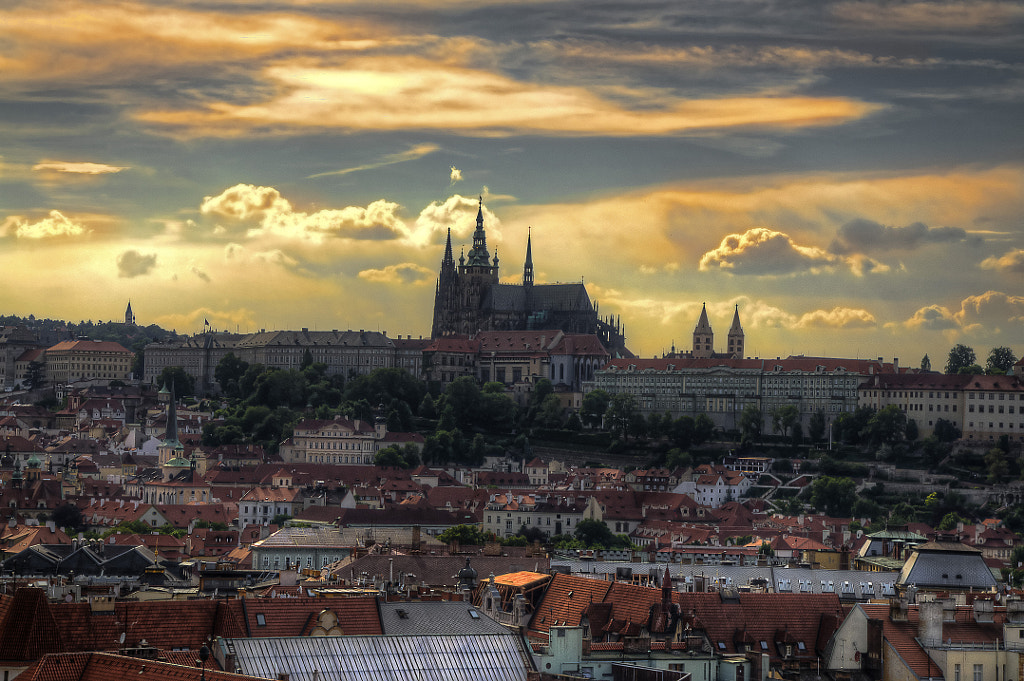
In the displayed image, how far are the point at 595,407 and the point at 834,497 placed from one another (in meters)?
39.2

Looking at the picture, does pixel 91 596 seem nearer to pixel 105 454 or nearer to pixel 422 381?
pixel 105 454

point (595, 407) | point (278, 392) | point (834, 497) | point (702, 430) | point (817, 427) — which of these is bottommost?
point (834, 497)

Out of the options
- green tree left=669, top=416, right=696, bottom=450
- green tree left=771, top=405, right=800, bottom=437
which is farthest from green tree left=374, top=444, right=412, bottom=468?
green tree left=771, top=405, right=800, bottom=437

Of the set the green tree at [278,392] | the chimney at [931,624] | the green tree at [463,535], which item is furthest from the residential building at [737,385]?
the chimney at [931,624]

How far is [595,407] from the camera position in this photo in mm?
181000

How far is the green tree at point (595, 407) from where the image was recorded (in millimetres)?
181000

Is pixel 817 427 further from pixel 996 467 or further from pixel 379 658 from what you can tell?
pixel 379 658

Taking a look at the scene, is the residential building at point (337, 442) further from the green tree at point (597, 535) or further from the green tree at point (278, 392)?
the green tree at point (597, 535)

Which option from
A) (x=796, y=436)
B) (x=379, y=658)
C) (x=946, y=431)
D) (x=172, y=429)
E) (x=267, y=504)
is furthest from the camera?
(x=172, y=429)

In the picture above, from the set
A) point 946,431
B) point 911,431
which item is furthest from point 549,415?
point 946,431

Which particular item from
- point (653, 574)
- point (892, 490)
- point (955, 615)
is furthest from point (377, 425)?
point (955, 615)

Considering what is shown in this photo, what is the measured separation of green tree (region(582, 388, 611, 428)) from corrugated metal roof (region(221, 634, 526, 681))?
450ft

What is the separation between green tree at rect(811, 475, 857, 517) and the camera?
474 ft

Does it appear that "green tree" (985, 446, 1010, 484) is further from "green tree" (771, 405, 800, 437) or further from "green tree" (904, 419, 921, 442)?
"green tree" (771, 405, 800, 437)
